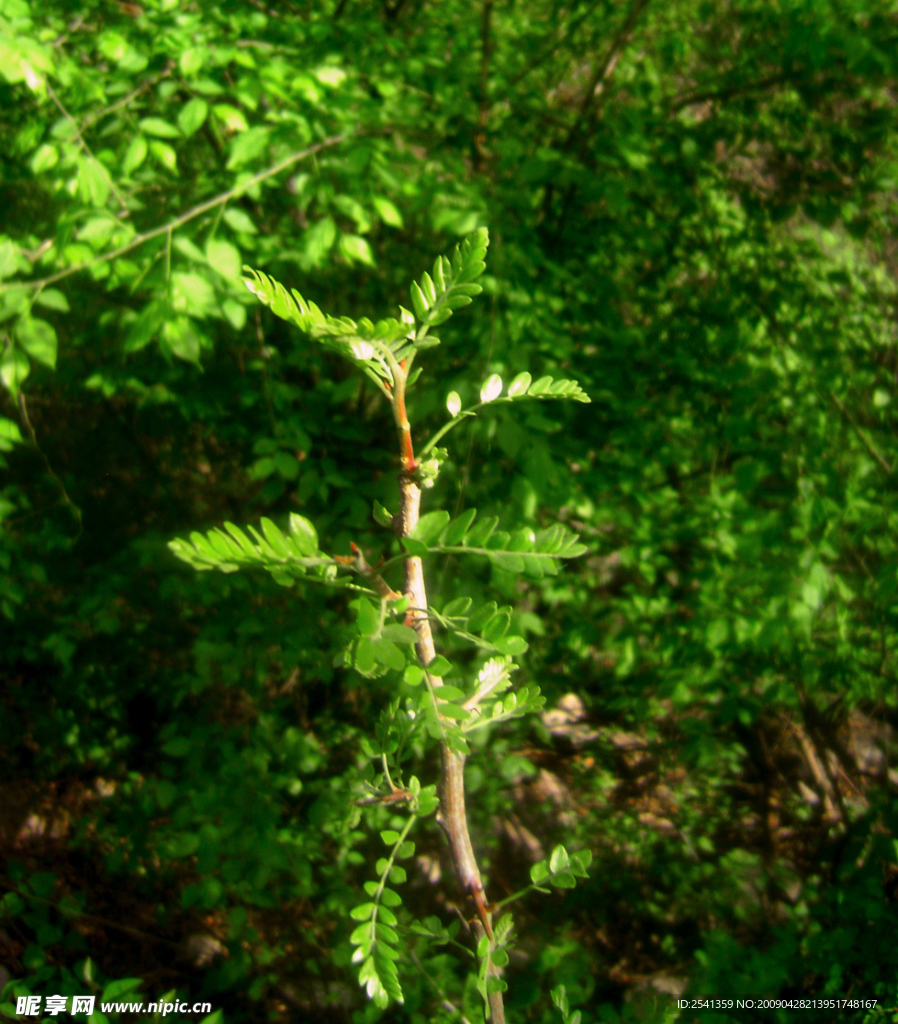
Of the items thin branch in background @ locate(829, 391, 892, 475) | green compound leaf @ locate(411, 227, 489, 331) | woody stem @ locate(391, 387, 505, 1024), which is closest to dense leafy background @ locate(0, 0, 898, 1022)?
thin branch in background @ locate(829, 391, 892, 475)

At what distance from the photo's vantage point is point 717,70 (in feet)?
7.12

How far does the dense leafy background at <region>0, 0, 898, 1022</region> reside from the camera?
4.74ft

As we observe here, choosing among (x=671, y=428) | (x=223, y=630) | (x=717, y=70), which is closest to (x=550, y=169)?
(x=671, y=428)

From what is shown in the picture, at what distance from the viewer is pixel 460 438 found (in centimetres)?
158

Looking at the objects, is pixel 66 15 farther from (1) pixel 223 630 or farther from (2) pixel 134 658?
(2) pixel 134 658

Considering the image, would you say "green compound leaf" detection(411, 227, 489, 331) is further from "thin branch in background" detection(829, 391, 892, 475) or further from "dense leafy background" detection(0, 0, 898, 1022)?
"thin branch in background" detection(829, 391, 892, 475)

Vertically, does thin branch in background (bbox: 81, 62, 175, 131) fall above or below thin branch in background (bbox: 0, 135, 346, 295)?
above

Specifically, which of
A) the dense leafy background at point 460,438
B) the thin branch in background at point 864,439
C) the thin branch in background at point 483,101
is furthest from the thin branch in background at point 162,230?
the thin branch in background at point 864,439

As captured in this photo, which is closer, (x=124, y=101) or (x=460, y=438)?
(x=124, y=101)

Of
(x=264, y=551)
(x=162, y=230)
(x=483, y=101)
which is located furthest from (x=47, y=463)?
(x=264, y=551)

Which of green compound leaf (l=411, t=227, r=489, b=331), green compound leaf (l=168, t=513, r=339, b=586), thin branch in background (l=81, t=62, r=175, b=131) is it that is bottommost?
green compound leaf (l=168, t=513, r=339, b=586)

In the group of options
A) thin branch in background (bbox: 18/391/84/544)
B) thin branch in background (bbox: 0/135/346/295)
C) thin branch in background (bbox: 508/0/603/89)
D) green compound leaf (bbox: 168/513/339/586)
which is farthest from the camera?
thin branch in background (bbox: 508/0/603/89)

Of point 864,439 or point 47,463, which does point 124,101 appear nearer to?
point 47,463

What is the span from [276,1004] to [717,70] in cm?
309
